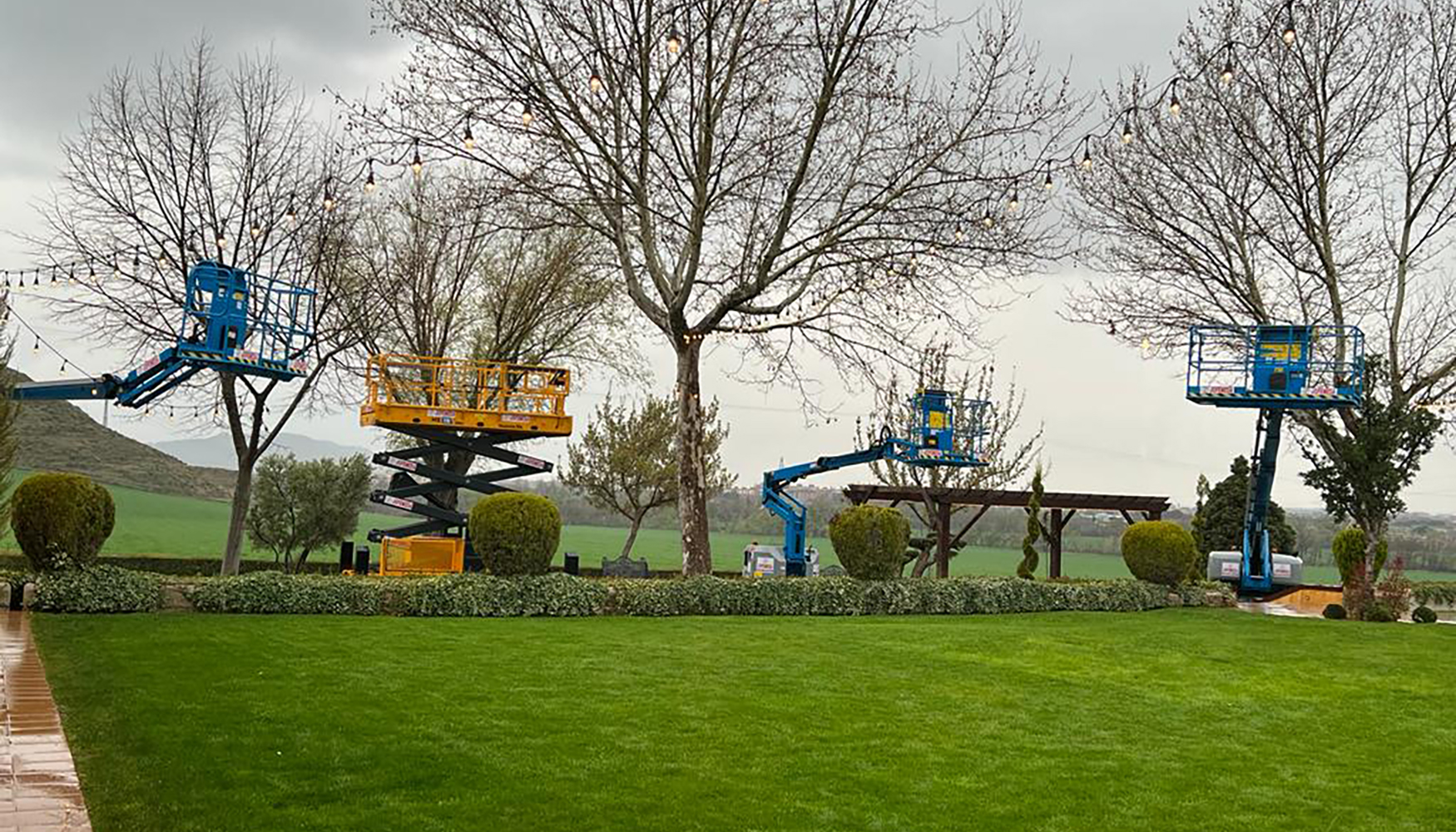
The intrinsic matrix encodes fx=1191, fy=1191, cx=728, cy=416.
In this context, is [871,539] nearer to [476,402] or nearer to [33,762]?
[476,402]

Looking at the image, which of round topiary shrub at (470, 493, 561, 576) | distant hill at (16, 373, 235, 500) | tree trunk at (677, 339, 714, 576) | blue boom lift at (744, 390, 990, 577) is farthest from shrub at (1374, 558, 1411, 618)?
distant hill at (16, 373, 235, 500)

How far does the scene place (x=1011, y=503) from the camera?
93.4 ft

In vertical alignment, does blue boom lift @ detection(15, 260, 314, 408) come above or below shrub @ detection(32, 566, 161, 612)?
above

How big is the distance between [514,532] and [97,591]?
17.7 feet

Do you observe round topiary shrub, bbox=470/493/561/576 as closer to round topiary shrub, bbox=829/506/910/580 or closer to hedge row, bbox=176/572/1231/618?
hedge row, bbox=176/572/1231/618

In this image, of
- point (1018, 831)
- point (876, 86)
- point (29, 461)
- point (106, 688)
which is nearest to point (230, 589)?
point (106, 688)

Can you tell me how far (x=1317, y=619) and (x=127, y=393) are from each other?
21.2 metres

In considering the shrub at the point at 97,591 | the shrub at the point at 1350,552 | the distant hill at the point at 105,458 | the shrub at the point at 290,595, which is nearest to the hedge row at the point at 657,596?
the shrub at the point at 290,595

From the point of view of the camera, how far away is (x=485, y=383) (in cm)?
2384

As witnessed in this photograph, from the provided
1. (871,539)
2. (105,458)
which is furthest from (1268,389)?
(105,458)

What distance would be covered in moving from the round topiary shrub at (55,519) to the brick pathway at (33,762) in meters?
4.68

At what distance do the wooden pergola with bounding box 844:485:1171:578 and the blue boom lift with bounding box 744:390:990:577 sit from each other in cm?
214

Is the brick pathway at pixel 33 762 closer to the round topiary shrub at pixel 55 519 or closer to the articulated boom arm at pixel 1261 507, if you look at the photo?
the round topiary shrub at pixel 55 519

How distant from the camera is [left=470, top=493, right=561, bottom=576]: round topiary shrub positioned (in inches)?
678
